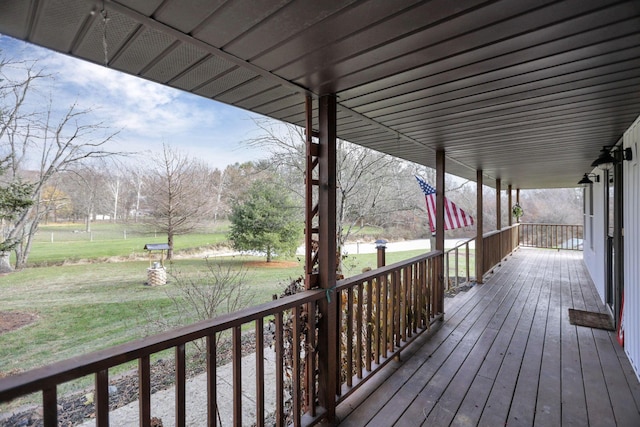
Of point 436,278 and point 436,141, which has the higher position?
point 436,141

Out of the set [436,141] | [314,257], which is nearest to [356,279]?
[314,257]

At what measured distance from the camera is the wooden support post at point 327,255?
6.88ft

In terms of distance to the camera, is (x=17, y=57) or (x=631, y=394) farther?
(x=17, y=57)

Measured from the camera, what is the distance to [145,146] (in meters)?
8.12

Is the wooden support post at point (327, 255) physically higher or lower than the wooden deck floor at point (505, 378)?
higher

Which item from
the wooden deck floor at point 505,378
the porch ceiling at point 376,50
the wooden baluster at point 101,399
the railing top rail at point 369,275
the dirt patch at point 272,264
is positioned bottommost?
the dirt patch at point 272,264

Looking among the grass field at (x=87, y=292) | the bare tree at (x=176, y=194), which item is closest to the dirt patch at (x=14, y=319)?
the grass field at (x=87, y=292)

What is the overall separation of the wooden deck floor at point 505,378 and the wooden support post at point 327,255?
32 cm

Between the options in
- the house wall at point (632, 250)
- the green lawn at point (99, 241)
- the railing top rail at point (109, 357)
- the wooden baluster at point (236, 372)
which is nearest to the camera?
the railing top rail at point (109, 357)

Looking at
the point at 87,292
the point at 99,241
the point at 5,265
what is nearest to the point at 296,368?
the point at 5,265

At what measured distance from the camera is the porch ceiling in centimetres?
123

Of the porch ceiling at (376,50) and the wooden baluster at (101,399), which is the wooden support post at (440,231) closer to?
the porch ceiling at (376,50)

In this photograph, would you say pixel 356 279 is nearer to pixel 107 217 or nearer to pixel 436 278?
pixel 436 278

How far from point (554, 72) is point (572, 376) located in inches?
101
